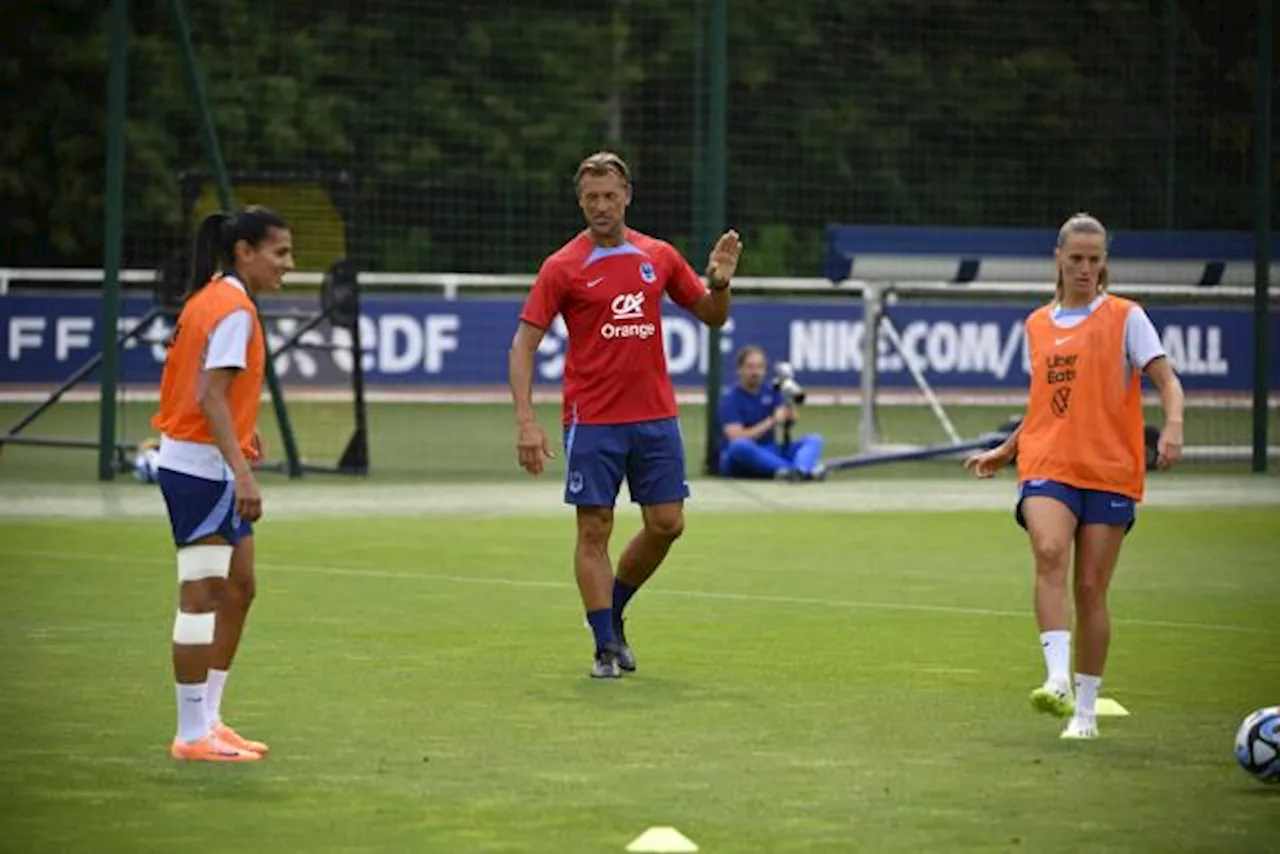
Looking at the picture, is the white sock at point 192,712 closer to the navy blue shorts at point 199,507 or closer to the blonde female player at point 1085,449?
the navy blue shorts at point 199,507

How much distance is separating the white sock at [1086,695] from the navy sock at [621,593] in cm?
275

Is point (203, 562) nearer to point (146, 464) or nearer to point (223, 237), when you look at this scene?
point (223, 237)

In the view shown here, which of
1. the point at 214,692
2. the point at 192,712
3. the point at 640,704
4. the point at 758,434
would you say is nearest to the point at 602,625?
the point at 640,704

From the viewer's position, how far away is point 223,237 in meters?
10.3

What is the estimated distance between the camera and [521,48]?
3978cm

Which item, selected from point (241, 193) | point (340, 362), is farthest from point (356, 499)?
point (340, 362)

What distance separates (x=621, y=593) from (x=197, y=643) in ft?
11.3

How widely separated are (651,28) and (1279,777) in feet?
104

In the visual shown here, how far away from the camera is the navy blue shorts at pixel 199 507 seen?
1010cm

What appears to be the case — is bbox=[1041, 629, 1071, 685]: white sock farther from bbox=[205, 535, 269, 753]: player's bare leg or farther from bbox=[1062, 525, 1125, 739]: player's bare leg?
bbox=[205, 535, 269, 753]: player's bare leg

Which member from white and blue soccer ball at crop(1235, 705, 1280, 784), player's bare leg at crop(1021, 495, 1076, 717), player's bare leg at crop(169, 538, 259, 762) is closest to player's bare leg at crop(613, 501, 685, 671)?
player's bare leg at crop(1021, 495, 1076, 717)

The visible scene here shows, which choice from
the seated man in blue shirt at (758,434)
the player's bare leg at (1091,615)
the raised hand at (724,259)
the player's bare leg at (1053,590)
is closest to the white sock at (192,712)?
the player's bare leg at (1053,590)

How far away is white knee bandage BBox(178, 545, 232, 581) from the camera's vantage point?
10.1 m

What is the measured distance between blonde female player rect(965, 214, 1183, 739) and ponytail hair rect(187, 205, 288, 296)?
2.92 m
